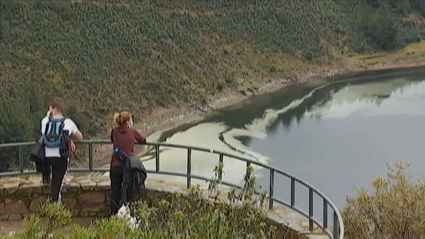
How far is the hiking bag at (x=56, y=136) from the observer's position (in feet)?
21.9

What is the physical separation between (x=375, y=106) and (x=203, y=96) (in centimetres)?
1132

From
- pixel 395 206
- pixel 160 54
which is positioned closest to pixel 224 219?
pixel 395 206

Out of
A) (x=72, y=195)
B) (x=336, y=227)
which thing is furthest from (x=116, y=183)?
(x=336, y=227)

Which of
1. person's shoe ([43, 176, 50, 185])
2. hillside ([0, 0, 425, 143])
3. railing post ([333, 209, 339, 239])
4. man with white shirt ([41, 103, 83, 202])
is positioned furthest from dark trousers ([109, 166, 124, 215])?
hillside ([0, 0, 425, 143])

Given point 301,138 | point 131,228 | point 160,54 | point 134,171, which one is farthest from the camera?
point 160,54

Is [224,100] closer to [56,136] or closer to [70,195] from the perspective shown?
[70,195]

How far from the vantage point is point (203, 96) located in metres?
44.3

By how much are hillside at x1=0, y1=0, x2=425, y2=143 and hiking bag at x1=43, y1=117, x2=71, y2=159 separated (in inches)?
898

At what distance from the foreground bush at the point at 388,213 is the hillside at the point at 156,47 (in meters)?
20.7

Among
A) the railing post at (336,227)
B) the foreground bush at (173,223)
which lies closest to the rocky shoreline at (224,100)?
the railing post at (336,227)

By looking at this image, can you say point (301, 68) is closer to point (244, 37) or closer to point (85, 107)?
point (244, 37)

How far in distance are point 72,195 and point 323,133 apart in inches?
1191

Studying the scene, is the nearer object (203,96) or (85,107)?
(85,107)

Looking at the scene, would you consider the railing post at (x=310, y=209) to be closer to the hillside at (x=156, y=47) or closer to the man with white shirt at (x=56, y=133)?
the man with white shirt at (x=56, y=133)
